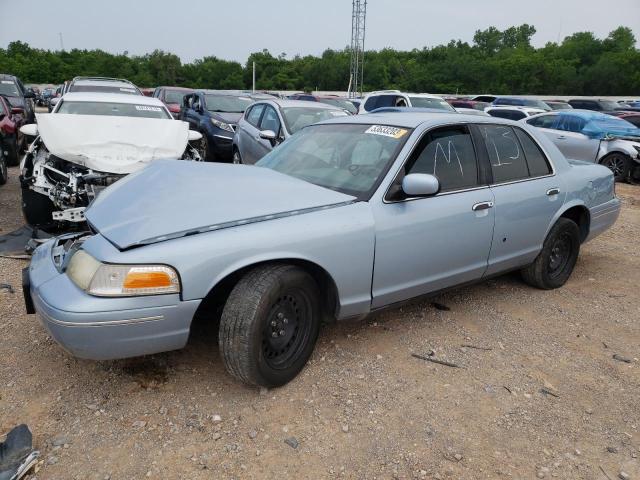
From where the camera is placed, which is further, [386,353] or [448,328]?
[448,328]

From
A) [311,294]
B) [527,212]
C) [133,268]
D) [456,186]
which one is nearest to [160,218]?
[133,268]

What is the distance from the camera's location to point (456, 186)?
11.8 feet

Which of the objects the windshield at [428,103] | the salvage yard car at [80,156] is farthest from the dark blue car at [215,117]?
the windshield at [428,103]

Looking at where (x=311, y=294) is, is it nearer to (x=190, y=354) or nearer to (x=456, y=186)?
(x=190, y=354)

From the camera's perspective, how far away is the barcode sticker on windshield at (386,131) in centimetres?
348

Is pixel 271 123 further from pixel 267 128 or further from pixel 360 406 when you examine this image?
pixel 360 406

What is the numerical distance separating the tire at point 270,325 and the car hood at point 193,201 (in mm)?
357

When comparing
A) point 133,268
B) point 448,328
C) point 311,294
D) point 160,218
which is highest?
point 160,218

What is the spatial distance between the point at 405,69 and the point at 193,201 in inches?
2812

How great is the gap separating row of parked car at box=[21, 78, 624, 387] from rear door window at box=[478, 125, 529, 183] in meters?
0.02

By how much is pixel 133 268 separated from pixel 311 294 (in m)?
1.00

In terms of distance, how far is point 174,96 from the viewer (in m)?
14.5

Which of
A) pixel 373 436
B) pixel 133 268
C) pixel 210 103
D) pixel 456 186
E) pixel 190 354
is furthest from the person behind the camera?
pixel 210 103

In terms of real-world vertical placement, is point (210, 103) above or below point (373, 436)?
Result: above
